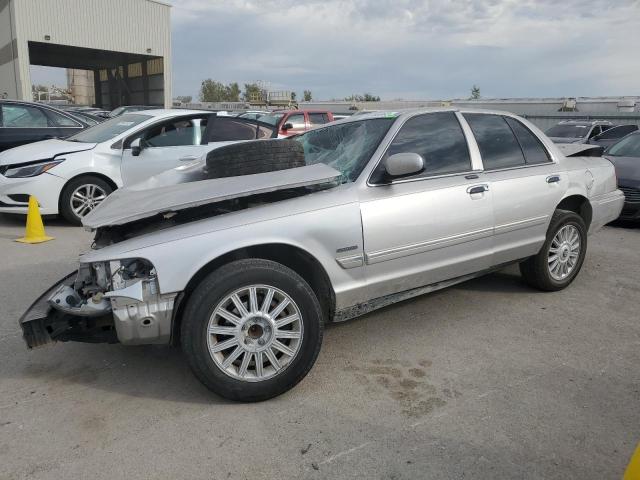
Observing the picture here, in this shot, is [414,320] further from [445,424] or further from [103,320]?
[103,320]

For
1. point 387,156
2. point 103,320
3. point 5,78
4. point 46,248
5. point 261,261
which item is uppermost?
point 5,78

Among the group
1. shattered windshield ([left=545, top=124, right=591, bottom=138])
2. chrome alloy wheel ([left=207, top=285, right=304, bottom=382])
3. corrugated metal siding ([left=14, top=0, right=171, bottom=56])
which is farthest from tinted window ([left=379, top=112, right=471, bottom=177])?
corrugated metal siding ([left=14, top=0, right=171, bottom=56])

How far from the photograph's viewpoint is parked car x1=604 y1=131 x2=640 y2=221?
7.62m

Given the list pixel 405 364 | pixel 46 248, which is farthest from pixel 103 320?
pixel 46 248

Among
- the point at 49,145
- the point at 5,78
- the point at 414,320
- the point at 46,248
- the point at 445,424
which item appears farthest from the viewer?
the point at 5,78

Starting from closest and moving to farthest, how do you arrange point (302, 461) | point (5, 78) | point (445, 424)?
1. point (302, 461)
2. point (445, 424)
3. point (5, 78)

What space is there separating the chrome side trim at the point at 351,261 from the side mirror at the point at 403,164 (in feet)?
1.93

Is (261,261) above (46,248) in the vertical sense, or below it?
above

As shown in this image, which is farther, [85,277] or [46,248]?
[46,248]

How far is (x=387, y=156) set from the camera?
369cm

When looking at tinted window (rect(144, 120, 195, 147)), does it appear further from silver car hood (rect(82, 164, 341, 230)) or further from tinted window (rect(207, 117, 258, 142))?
silver car hood (rect(82, 164, 341, 230))

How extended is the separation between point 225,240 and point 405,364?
4.80ft

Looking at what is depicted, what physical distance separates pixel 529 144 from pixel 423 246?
68.1 inches

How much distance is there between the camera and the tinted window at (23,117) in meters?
8.98
